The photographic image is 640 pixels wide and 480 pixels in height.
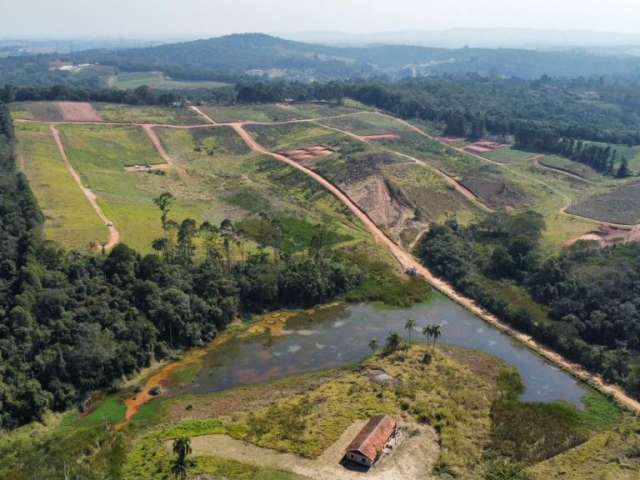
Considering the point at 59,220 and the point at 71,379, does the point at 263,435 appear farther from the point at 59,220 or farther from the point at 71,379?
the point at 59,220

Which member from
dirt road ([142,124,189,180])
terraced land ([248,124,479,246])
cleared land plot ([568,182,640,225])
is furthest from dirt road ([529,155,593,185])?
dirt road ([142,124,189,180])

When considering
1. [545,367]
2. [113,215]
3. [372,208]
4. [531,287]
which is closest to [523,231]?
[531,287]

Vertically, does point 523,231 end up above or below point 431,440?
above

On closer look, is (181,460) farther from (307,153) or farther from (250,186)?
(307,153)

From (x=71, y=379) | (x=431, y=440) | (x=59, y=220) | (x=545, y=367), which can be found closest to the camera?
(x=431, y=440)

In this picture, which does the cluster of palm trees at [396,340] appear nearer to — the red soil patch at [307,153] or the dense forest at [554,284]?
the dense forest at [554,284]

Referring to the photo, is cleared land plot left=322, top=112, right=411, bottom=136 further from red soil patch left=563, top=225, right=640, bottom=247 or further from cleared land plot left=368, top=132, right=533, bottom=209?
red soil patch left=563, top=225, right=640, bottom=247

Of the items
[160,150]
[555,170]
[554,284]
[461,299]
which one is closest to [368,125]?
[555,170]

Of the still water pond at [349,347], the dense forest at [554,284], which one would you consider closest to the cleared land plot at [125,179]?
the still water pond at [349,347]
